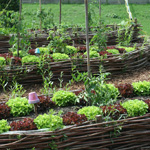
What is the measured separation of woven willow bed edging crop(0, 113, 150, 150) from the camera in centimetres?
281

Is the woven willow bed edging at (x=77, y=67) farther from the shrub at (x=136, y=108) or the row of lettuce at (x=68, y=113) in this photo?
the shrub at (x=136, y=108)

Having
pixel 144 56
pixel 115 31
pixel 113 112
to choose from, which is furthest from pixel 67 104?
pixel 115 31

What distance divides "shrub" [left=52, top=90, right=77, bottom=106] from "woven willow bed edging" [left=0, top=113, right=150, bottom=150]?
78 centimetres

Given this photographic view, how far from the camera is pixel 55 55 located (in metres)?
5.72

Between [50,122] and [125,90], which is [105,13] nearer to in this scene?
[125,90]

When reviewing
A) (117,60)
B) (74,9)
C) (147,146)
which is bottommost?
(147,146)

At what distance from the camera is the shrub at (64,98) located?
3717 mm

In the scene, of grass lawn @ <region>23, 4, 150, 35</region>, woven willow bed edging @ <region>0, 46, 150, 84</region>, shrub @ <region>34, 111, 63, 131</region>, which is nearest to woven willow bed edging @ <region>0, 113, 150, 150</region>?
shrub @ <region>34, 111, 63, 131</region>

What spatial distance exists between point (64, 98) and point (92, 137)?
34.6 inches

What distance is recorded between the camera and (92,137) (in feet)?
9.79

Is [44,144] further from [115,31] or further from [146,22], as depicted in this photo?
[146,22]

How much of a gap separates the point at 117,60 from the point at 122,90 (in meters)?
1.86

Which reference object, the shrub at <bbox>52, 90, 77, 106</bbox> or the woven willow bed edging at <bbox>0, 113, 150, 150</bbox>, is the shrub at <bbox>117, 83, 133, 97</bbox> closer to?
the shrub at <bbox>52, 90, 77, 106</bbox>

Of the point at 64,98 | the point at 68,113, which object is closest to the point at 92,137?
the point at 68,113
